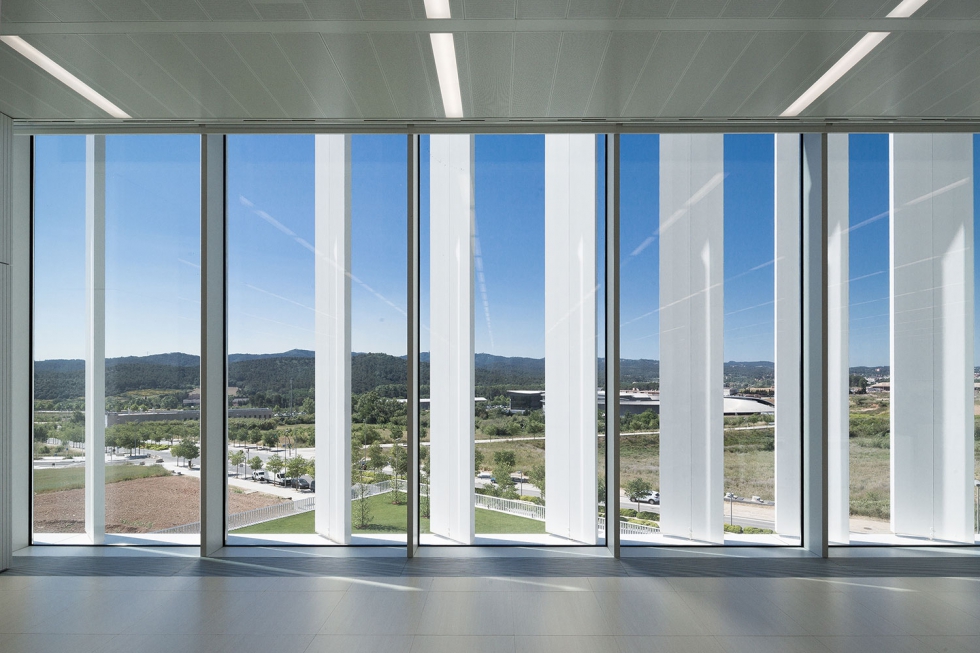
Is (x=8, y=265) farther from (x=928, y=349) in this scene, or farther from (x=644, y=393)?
(x=928, y=349)

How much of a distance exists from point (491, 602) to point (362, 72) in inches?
141

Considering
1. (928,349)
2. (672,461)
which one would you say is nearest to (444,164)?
(672,461)

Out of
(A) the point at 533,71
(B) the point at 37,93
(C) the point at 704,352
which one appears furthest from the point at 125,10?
(C) the point at 704,352

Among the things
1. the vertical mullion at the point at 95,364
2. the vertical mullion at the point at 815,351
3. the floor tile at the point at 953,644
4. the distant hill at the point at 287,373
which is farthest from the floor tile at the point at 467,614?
the vertical mullion at the point at 95,364

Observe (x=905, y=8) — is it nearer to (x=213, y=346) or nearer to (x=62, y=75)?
(x=62, y=75)

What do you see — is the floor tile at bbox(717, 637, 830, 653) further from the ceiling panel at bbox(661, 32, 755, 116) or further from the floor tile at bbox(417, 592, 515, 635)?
the ceiling panel at bbox(661, 32, 755, 116)

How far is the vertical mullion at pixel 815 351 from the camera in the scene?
5488 millimetres

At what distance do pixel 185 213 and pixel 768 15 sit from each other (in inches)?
185

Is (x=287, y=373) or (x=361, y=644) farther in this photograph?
(x=287, y=373)

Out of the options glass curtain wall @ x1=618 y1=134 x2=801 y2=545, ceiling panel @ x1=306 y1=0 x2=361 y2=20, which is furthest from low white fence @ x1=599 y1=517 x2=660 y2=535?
ceiling panel @ x1=306 y1=0 x2=361 y2=20

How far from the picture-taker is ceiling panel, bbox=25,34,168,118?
13.3ft

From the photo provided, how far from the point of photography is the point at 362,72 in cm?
452

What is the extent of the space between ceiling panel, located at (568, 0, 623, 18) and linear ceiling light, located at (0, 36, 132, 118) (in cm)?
325

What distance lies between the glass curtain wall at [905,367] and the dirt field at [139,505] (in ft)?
16.0
